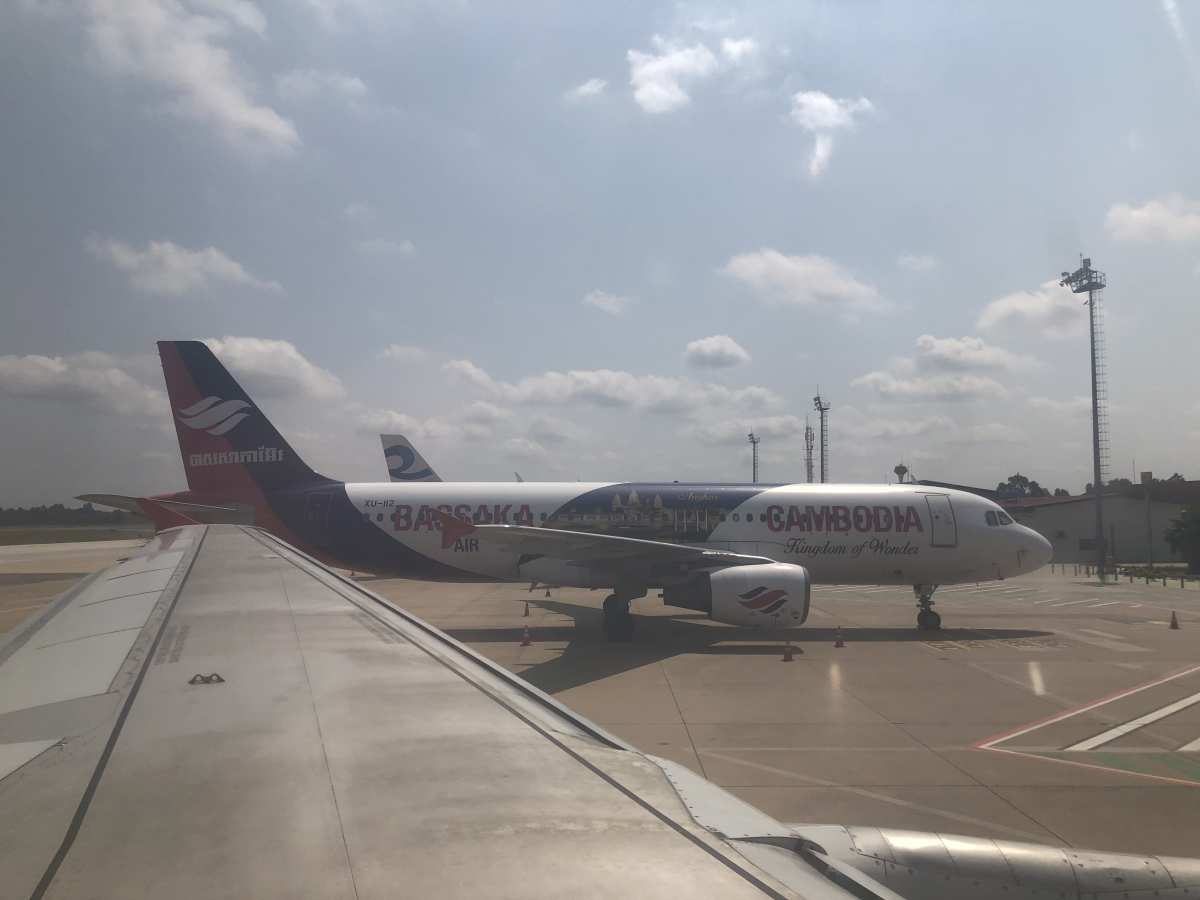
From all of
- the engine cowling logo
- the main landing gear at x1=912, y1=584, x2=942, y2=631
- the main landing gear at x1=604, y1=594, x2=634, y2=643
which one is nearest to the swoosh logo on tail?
the main landing gear at x1=604, y1=594, x2=634, y2=643

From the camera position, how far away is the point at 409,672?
11.3ft

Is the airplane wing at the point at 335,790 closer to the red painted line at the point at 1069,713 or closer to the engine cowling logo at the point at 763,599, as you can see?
the red painted line at the point at 1069,713

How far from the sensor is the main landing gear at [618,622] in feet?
50.2

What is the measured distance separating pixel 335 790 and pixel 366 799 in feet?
0.35

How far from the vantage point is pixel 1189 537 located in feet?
145

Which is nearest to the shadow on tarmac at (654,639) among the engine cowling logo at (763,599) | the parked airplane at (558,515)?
the engine cowling logo at (763,599)

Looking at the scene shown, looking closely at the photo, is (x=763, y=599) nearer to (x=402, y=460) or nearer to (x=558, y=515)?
(x=558, y=515)

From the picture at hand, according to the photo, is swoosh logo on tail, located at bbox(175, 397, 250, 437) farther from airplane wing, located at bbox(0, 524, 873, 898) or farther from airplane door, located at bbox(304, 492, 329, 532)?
airplane wing, located at bbox(0, 524, 873, 898)

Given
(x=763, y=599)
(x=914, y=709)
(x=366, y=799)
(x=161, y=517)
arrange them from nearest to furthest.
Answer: (x=366, y=799)
(x=914, y=709)
(x=161, y=517)
(x=763, y=599)

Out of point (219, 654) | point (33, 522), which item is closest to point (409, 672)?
point (219, 654)

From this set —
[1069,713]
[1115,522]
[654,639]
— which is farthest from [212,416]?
[1115,522]

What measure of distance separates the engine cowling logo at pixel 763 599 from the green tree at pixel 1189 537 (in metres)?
41.7

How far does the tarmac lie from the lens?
22.0 ft

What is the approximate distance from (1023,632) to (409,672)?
56.3ft
